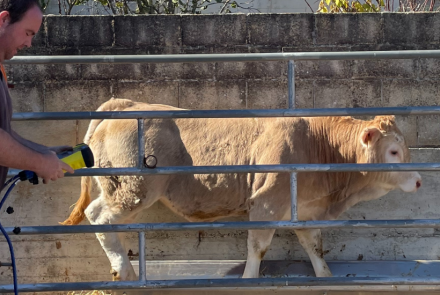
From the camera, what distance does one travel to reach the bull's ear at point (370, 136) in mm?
5441

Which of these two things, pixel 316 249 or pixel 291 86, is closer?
pixel 291 86

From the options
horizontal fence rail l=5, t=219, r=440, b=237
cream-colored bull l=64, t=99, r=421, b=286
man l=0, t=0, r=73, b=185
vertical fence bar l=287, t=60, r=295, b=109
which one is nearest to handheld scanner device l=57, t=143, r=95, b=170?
man l=0, t=0, r=73, b=185

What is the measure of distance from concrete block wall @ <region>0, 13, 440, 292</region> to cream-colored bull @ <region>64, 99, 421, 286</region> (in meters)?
0.34

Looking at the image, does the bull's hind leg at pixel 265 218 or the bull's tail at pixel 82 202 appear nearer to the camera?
the bull's hind leg at pixel 265 218

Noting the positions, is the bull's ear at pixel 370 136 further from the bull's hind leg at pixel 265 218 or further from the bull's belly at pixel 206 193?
the bull's belly at pixel 206 193

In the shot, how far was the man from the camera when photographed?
255cm

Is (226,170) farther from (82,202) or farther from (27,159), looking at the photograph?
(82,202)

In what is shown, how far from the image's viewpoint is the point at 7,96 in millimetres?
2771

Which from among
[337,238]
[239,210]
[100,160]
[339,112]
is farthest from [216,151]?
[339,112]

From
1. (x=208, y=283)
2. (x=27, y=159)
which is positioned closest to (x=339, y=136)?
(x=208, y=283)

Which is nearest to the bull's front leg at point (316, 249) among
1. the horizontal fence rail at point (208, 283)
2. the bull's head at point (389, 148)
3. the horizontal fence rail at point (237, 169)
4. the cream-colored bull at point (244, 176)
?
the cream-colored bull at point (244, 176)

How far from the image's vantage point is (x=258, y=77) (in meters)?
6.03

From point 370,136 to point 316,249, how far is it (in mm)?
1047

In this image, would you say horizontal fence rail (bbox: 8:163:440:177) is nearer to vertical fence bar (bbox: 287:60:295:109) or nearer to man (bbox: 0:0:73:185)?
vertical fence bar (bbox: 287:60:295:109)
